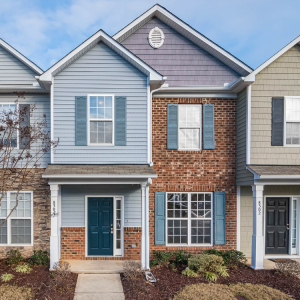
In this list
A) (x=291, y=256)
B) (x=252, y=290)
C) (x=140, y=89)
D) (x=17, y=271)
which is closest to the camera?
(x=252, y=290)

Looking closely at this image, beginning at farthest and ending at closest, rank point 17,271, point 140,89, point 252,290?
point 140,89
point 17,271
point 252,290

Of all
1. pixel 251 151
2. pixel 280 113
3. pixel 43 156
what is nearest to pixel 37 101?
pixel 43 156

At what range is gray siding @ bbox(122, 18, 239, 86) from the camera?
10.5 metres

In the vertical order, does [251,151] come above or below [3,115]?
below

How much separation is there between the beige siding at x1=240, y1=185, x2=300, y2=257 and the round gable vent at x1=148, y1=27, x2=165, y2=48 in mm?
5940

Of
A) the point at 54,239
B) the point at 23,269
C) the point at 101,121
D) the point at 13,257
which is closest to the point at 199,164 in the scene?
the point at 101,121

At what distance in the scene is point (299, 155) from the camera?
9.30 m

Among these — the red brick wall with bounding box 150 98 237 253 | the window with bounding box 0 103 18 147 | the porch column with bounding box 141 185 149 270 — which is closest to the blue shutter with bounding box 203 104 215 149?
the red brick wall with bounding box 150 98 237 253

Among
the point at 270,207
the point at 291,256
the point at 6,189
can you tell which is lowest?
the point at 291,256

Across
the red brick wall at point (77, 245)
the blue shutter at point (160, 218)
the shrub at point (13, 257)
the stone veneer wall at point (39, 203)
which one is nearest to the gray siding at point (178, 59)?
the blue shutter at point (160, 218)

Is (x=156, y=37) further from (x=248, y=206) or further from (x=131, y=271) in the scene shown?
(x=131, y=271)

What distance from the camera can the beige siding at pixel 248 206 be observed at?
998 centimetres

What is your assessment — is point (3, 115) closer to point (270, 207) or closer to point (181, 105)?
point (181, 105)

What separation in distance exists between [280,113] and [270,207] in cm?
329
